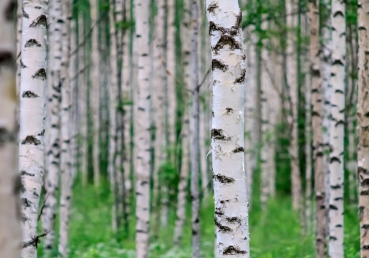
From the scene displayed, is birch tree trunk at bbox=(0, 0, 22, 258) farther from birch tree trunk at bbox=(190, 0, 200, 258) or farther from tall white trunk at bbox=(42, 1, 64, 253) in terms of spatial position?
tall white trunk at bbox=(42, 1, 64, 253)

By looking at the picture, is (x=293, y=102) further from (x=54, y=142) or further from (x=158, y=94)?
(x=54, y=142)

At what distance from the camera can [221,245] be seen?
156 inches

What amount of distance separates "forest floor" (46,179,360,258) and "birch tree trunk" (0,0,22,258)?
5.11 meters

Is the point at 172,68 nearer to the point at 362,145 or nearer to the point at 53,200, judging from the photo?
the point at 53,200

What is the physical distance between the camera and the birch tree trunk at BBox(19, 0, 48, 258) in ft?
14.3

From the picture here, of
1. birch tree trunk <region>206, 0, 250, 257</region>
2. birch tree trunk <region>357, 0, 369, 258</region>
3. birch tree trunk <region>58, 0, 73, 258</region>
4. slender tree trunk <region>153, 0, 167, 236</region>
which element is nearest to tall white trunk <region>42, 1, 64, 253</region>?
birch tree trunk <region>58, 0, 73, 258</region>

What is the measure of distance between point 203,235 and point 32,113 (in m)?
8.87

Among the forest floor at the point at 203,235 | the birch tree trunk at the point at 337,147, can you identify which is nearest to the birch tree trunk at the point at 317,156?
the forest floor at the point at 203,235

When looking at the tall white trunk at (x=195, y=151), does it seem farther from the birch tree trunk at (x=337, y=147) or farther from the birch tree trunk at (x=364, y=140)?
the birch tree trunk at (x=364, y=140)

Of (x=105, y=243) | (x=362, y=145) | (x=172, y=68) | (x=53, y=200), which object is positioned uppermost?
(x=172, y=68)

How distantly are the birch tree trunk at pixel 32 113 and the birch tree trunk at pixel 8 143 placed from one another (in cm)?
237

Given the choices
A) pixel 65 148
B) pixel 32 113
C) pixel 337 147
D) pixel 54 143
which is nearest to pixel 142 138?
pixel 54 143

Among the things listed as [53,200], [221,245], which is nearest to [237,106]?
[221,245]

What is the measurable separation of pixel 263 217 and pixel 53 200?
7.05 m
